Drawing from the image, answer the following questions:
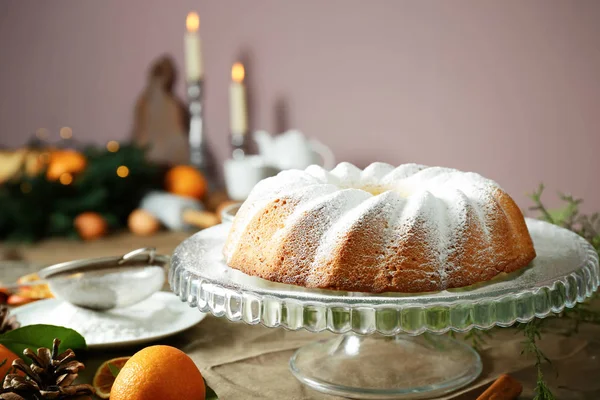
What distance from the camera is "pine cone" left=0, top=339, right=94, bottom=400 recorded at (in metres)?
0.77

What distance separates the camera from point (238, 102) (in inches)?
95.3

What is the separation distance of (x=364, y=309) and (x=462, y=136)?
4.53ft

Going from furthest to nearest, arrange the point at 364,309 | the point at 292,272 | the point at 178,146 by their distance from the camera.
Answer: the point at 178,146 → the point at 292,272 → the point at 364,309

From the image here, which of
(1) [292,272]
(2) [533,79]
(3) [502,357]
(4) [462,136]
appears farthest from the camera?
(4) [462,136]

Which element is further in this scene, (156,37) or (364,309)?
(156,37)

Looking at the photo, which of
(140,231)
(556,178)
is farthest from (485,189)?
(140,231)

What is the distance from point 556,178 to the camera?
187cm

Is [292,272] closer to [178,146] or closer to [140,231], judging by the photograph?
[140,231]

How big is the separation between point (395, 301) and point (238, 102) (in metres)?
1.76

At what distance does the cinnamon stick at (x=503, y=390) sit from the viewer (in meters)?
0.83

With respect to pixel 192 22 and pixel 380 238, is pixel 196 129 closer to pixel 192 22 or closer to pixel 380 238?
pixel 192 22

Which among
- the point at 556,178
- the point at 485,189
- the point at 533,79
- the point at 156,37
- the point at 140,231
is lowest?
the point at 140,231

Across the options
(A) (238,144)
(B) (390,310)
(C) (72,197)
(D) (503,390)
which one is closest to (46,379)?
(B) (390,310)

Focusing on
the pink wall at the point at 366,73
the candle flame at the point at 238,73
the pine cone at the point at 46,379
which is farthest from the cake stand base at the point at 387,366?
the candle flame at the point at 238,73
